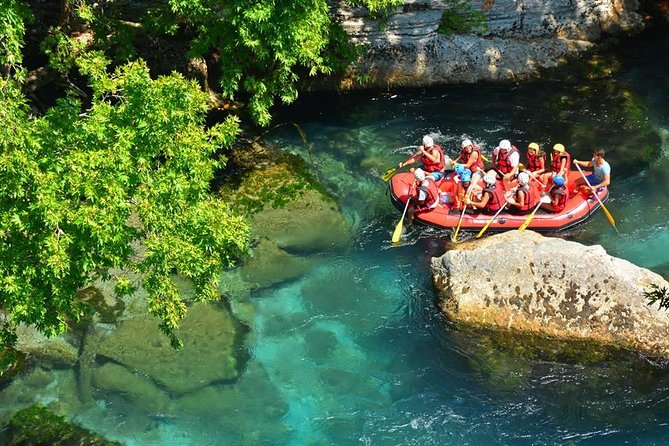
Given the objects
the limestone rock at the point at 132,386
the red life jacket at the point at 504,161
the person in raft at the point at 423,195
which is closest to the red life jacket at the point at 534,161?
the red life jacket at the point at 504,161

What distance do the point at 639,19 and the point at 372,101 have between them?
334 inches

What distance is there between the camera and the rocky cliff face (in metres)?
20.6

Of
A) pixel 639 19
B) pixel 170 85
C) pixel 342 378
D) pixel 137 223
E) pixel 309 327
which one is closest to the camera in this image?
pixel 170 85

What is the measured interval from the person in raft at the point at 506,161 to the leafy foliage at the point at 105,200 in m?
6.92

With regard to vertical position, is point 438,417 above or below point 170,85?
below

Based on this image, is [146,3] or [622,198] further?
[146,3]

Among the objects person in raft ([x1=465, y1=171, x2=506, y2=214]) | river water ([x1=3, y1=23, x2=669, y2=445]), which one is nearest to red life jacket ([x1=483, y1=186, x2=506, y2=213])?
person in raft ([x1=465, y1=171, x2=506, y2=214])

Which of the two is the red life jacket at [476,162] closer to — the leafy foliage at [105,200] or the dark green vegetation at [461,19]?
the dark green vegetation at [461,19]

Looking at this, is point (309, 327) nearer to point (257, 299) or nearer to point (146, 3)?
point (257, 299)

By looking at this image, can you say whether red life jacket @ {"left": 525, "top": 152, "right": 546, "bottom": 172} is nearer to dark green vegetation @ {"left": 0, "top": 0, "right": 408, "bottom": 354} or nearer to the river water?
the river water

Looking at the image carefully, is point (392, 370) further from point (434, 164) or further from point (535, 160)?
point (535, 160)

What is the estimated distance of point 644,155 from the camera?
58.5 ft

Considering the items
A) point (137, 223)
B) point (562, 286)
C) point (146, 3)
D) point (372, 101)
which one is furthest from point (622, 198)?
point (146, 3)

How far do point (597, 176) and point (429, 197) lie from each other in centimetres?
347
